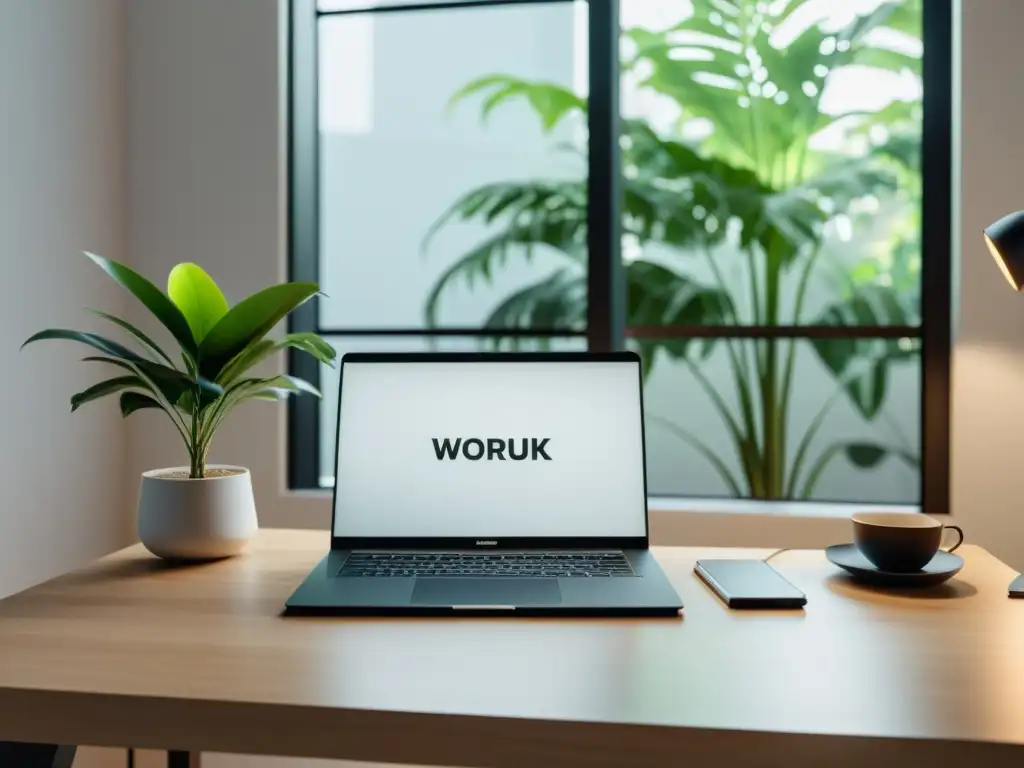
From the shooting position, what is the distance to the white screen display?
132cm

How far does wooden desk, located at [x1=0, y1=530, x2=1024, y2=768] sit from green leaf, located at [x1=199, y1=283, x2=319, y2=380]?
347 millimetres

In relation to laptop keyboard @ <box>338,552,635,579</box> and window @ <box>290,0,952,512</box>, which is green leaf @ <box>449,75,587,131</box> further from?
laptop keyboard @ <box>338,552,635,579</box>

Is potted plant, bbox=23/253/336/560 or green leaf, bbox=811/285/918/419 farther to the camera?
green leaf, bbox=811/285/918/419

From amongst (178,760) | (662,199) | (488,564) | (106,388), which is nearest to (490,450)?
(488,564)

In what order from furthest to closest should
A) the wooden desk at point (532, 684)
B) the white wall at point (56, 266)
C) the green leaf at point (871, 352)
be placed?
the green leaf at point (871, 352), the white wall at point (56, 266), the wooden desk at point (532, 684)

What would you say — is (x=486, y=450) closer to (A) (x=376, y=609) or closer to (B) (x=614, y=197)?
(A) (x=376, y=609)

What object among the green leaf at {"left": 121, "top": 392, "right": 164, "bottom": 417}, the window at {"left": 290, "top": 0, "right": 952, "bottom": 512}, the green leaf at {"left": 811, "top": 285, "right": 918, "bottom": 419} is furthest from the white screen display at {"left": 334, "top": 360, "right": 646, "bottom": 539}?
the green leaf at {"left": 811, "top": 285, "right": 918, "bottom": 419}

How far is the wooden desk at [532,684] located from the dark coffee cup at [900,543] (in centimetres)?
7

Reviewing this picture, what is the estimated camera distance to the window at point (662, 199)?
2477mm

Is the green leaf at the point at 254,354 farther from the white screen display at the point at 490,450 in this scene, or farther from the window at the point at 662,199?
the window at the point at 662,199

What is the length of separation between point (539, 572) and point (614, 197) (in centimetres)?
125

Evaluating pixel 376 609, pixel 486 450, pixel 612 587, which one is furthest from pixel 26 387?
pixel 612 587

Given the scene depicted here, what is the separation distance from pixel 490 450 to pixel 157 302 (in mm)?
510

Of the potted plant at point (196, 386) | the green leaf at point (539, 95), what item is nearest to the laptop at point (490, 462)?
the potted plant at point (196, 386)
